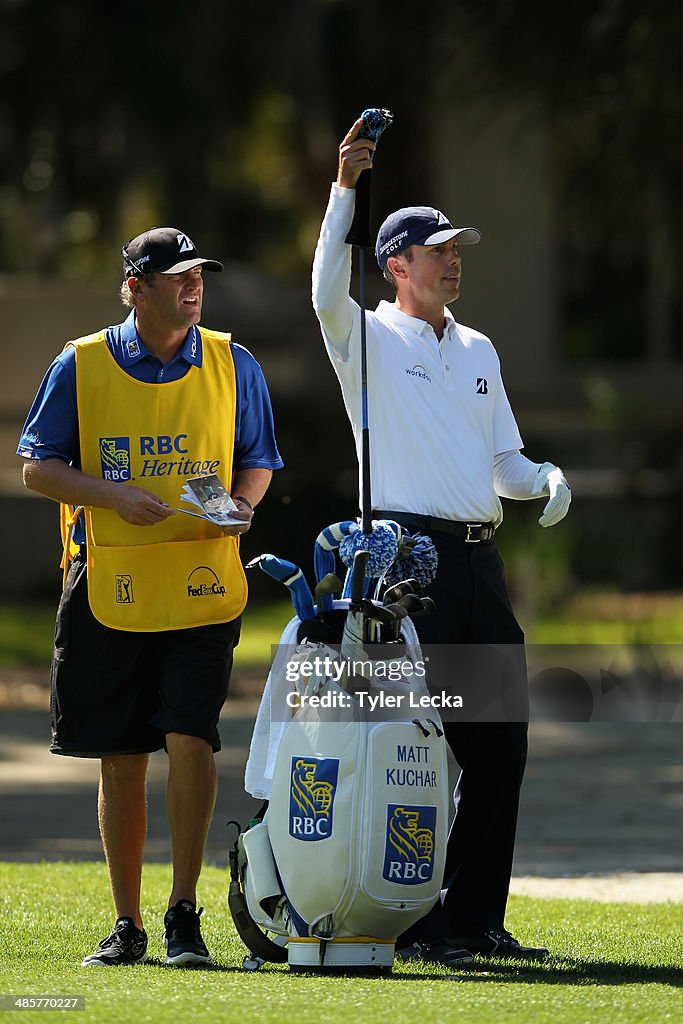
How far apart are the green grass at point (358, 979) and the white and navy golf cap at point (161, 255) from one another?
6.37ft

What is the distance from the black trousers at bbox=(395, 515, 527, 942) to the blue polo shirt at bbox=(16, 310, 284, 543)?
58 centimetres

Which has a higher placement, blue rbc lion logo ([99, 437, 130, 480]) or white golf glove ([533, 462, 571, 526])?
blue rbc lion logo ([99, 437, 130, 480])

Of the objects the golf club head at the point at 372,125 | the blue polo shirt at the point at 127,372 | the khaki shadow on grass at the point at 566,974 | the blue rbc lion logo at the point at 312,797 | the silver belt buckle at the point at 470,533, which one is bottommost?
the khaki shadow on grass at the point at 566,974

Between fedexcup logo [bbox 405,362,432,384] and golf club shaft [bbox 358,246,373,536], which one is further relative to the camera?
fedexcup logo [bbox 405,362,432,384]

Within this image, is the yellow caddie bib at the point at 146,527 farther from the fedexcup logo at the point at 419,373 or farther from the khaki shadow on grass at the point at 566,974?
the khaki shadow on grass at the point at 566,974

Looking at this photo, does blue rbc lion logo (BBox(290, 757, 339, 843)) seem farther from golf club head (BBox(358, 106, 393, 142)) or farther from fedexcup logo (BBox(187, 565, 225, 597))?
golf club head (BBox(358, 106, 393, 142))

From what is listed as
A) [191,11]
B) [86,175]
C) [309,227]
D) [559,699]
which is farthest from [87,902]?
[309,227]

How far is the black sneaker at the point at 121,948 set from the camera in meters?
5.17

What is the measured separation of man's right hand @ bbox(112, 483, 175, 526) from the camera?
520 centimetres

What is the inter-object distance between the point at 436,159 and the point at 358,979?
1766 cm

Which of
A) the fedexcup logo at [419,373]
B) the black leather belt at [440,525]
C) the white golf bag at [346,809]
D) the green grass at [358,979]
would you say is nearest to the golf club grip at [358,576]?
the white golf bag at [346,809]

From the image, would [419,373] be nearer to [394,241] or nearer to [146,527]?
[394,241]

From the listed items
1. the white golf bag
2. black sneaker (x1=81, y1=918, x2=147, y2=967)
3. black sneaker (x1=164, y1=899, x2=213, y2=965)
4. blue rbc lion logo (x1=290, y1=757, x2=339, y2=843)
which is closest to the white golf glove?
the white golf bag

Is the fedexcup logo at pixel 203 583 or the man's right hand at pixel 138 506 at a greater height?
the man's right hand at pixel 138 506
